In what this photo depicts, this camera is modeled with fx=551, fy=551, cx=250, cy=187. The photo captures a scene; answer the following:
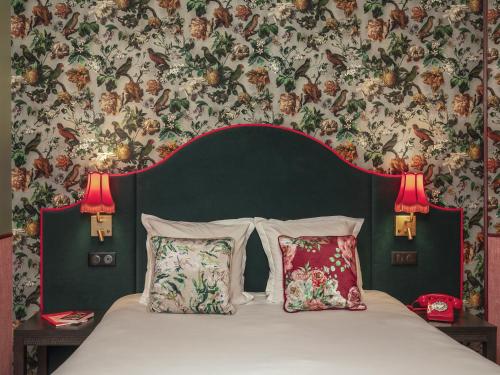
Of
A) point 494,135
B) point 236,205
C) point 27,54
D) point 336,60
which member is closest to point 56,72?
point 27,54

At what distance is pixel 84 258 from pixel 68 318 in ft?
1.43

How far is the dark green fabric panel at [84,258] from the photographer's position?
3348 millimetres

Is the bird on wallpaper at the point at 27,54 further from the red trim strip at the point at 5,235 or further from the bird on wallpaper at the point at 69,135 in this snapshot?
the red trim strip at the point at 5,235

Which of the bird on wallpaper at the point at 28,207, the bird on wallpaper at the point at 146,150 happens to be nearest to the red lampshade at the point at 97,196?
the bird on wallpaper at the point at 146,150

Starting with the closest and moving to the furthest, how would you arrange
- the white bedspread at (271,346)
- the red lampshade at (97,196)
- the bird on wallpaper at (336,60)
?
1. the white bedspread at (271,346)
2. the red lampshade at (97,196)
3. the bird on wallpaper at (336,60)

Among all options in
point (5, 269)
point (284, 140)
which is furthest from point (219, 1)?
point (5, 269)

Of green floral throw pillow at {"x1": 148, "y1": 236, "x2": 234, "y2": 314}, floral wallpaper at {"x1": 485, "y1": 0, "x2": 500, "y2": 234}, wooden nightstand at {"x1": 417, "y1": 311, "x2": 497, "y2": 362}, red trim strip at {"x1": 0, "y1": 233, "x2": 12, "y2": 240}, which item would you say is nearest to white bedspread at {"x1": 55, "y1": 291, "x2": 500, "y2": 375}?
green floral throw pillow at {"x1": 148, "y1": 236, "x2": 234, "y2": 314}

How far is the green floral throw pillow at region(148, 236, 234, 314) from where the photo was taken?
2.76m

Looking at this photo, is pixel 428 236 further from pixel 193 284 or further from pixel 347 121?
pixel 193 284

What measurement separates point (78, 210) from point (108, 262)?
0.37 metres

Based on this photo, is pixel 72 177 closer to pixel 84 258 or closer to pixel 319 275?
pixel 84 258

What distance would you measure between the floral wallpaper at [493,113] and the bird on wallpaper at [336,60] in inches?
37.0

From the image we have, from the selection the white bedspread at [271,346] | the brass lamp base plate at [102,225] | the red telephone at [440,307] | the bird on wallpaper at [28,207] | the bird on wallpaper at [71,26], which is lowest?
the red telephone at [440,307]

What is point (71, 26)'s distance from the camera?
3.47 metres
